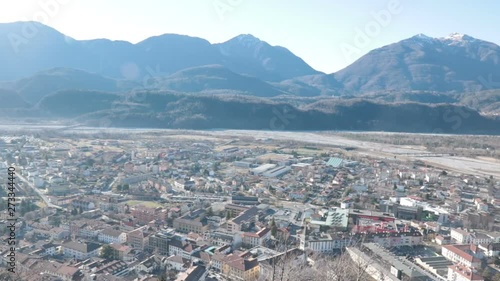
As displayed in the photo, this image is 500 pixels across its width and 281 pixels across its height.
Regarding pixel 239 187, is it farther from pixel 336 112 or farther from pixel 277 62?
pixel 277 62

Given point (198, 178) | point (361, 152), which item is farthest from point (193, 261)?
point (361, 152)

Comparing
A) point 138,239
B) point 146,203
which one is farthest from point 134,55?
point 138,239

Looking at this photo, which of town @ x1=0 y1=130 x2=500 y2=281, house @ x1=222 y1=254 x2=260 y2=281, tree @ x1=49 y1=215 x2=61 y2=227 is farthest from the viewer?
tree @ x1=49 y1=215 x2=61 y2=227

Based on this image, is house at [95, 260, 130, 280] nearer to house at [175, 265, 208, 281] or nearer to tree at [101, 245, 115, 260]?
tree at [101, 245, 115, 260]

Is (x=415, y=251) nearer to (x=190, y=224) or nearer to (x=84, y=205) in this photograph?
(x=190, y=224)

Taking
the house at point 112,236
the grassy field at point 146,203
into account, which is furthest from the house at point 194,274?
the grassy field at point 146,203

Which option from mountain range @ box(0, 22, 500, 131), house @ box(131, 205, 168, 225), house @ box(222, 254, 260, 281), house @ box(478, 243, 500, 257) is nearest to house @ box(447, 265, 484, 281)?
house @ box(478, 243, 500, 257)
